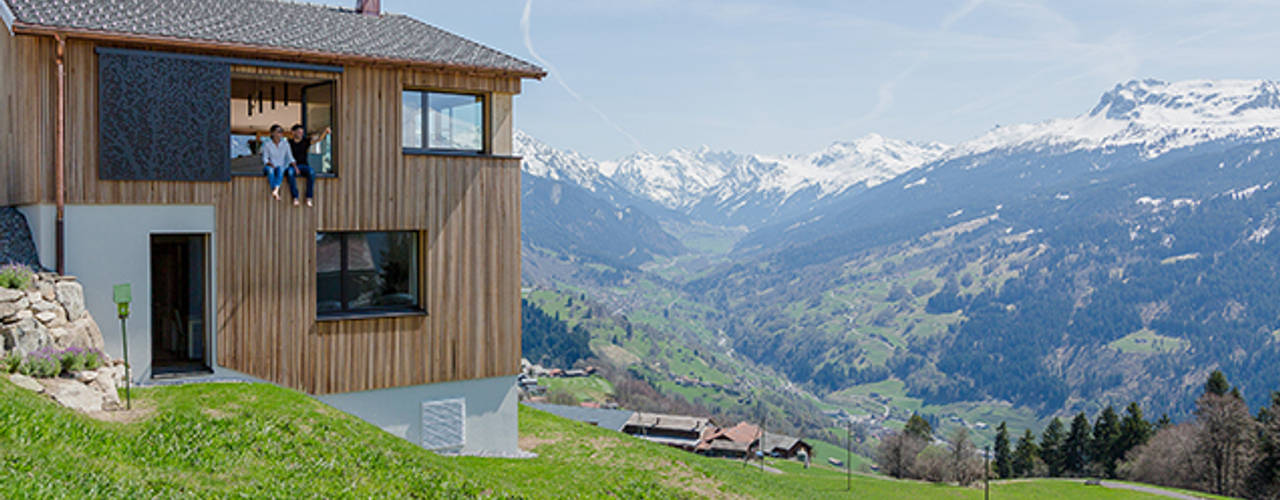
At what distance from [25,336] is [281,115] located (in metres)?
7.35

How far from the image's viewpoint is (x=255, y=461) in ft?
36.6

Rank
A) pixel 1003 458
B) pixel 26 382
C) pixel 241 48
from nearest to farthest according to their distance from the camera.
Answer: pixel 26 382, pixel 241 48, pixel 1003 458

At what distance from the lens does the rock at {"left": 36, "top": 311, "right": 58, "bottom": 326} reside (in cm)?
1356

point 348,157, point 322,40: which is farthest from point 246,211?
point 322,40

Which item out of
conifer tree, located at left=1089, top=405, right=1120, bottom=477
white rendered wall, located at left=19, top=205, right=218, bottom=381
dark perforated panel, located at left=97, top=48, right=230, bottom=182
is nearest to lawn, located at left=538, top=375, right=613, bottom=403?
conifer tree, located at left=1089, top=405, right=1120, bottom=477

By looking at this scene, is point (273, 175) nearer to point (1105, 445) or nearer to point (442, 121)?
point (442, 121)

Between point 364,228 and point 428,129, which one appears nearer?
point 364,228

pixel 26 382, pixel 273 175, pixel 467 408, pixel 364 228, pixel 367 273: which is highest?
pixel 273 175

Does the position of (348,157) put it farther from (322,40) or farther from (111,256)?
(111,256)

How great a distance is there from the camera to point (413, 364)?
1862 centimetres

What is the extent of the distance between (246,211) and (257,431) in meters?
5.77

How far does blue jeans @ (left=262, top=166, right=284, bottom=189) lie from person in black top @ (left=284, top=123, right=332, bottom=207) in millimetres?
162

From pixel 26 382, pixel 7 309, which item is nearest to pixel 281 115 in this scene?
pixel 7 309

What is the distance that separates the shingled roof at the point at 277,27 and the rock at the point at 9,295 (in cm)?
451
